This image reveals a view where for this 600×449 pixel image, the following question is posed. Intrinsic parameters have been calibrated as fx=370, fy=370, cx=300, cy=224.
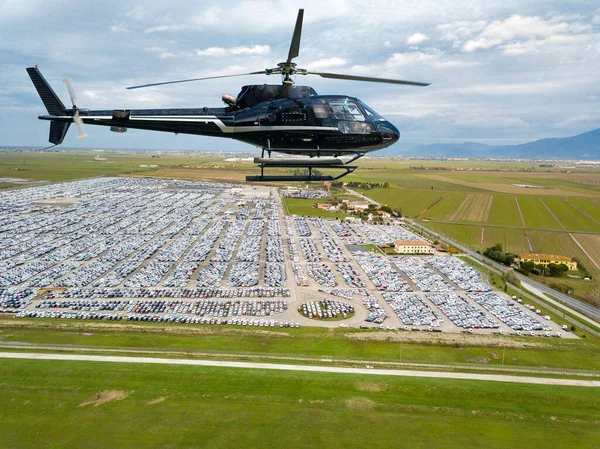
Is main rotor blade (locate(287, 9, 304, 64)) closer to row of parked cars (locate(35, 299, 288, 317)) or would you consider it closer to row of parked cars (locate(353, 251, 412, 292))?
row of parked cars (locate(35, 299, 288, 317))

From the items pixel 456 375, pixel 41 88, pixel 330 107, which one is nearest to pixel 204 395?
pixel 456 375

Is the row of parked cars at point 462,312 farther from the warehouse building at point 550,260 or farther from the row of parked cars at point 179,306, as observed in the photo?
the warehouse building at point 550,260

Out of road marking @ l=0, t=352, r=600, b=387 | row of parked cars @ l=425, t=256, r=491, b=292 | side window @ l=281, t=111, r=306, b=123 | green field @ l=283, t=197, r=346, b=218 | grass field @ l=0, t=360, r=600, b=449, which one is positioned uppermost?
side window @ l=281, t=111, r=306, b=123

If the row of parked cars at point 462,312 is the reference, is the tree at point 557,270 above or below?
above

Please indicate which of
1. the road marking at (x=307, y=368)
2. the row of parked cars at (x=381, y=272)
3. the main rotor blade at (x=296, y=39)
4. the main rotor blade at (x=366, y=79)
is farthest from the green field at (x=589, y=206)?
the main rotor blade at (x=296, y=39)

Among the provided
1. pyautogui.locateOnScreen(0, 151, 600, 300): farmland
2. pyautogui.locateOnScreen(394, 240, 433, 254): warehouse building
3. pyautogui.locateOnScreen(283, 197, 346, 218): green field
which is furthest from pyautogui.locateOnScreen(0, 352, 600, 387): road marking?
pyautogui.locateOnScreen(283, 197, 346, 218): green field

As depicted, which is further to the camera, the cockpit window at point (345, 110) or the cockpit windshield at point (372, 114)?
the cockpit windshield at point (372, 114)

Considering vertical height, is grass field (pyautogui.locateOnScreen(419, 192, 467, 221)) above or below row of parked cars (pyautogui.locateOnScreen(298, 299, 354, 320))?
above
